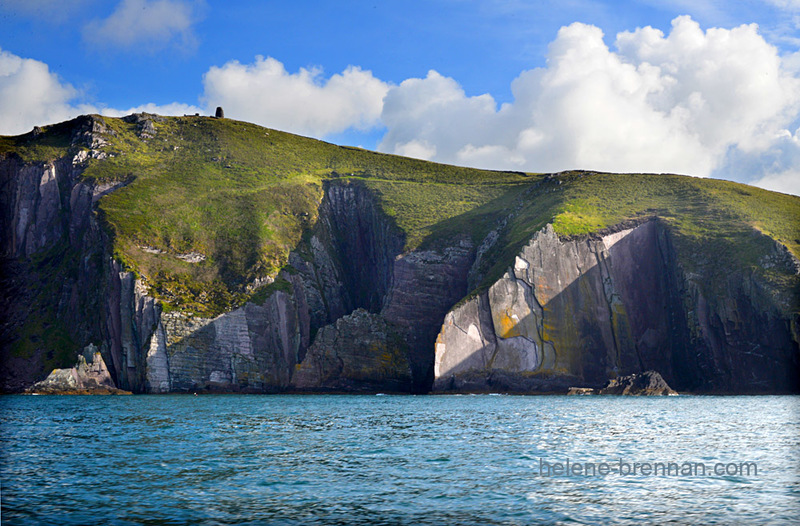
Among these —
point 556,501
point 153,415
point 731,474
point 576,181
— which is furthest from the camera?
point 576,181

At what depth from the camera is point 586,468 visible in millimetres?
28719

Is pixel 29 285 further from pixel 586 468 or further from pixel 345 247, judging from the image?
pixel 586 468

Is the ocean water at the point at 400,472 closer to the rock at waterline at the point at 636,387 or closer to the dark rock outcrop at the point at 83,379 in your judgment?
the rock at waterline at the point at 636,387

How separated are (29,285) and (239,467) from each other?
128645mm

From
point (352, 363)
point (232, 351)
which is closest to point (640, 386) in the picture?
point (352, 363)

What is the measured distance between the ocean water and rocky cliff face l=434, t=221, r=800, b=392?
178ft

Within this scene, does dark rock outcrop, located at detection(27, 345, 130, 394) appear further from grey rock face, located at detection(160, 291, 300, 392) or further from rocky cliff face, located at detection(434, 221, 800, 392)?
rocky cliff face, located at detection(434, 221, 800, 392)

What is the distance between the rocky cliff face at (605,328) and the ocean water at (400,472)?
5415cm

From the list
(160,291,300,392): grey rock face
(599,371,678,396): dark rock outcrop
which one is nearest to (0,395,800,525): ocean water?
(599,371,678,396): dark rock outcrop

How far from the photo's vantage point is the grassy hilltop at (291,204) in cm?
11812

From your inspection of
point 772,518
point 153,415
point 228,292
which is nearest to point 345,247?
point 228,292

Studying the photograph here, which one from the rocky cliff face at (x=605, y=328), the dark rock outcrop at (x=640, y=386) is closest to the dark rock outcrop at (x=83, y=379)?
the rocky cliff face at (x=605, y=328)

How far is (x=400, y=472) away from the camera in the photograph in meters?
27.8

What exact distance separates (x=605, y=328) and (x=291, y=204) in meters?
71.4
